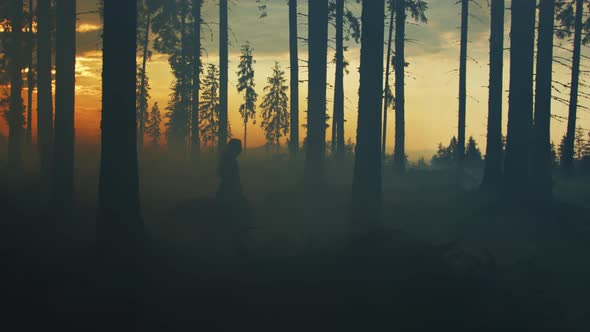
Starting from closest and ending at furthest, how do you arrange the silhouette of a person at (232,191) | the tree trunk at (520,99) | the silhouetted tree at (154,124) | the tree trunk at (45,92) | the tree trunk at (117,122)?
the tree trunk at (117,122) → the silhouette of a person at (232,191) → the tree trunk at (520,99) → the tree trunk at (45,92) → the silhouetted tree at (154,124)

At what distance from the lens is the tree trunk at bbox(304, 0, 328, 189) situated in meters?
17.2

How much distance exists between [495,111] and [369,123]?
9.35 m

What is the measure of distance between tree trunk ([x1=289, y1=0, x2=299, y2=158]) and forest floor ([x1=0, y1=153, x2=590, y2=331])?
13.5 m

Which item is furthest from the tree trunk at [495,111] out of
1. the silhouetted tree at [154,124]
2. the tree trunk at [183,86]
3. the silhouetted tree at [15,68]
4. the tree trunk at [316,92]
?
the silhouetted tree at [154,124]

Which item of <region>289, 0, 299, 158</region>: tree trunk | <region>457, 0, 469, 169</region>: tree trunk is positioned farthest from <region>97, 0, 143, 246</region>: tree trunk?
<region>457, 0, 469, 169</region>: tree trunk

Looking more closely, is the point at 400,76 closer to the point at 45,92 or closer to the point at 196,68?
the point at 196,68

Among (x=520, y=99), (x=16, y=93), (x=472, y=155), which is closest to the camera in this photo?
(x=520, y=99)

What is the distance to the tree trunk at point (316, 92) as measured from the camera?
17172mm

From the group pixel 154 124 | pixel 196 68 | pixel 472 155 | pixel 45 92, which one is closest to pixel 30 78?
pixel 196 68

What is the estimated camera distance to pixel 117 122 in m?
8.90

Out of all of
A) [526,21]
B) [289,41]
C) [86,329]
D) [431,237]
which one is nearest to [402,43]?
[289,41]

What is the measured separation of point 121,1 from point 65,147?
617cm

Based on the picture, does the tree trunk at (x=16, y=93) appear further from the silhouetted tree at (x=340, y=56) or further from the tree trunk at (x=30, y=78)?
the silhouetted tree at (x=340, y=56)

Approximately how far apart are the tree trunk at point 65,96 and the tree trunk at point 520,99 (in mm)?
12888
